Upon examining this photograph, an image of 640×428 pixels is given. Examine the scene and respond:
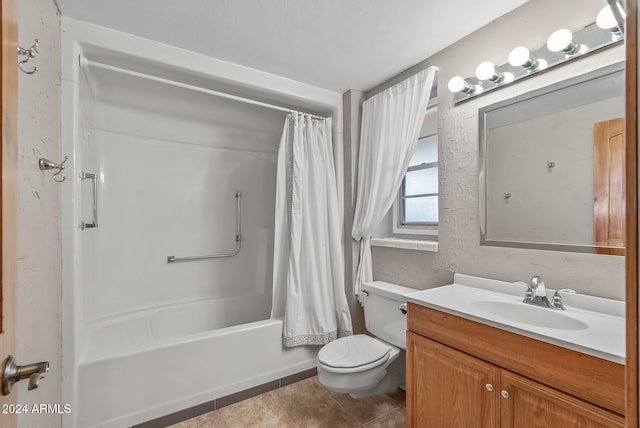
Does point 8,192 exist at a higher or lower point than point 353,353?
higher

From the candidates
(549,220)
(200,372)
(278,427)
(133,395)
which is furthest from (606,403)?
(133,395)

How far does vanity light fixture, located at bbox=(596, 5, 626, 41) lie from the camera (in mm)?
1113

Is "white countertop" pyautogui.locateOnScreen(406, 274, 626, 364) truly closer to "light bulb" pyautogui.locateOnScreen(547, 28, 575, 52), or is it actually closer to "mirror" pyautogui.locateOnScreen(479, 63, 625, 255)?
"mirror" pyautogui.locateOnScreen(479, 63, 625, 255)

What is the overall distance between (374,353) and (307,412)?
58 cm

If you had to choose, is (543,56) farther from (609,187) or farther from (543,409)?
(543,409)

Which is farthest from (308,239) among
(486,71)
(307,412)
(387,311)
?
(486,71)

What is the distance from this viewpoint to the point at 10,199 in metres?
0.54

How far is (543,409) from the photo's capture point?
96cm

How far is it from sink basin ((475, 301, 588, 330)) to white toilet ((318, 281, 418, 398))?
494mm

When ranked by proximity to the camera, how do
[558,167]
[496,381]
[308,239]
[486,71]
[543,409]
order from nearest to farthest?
[543,409], [496,381], [558,167], [486,71], [308,239]

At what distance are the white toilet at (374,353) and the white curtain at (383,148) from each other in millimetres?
284

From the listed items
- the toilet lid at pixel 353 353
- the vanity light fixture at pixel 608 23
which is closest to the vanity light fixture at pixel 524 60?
the vanity light fixture at pixel 608 23

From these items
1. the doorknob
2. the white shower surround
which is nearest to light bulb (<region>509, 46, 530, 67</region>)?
the white shower surround

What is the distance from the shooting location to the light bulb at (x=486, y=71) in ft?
4.83
